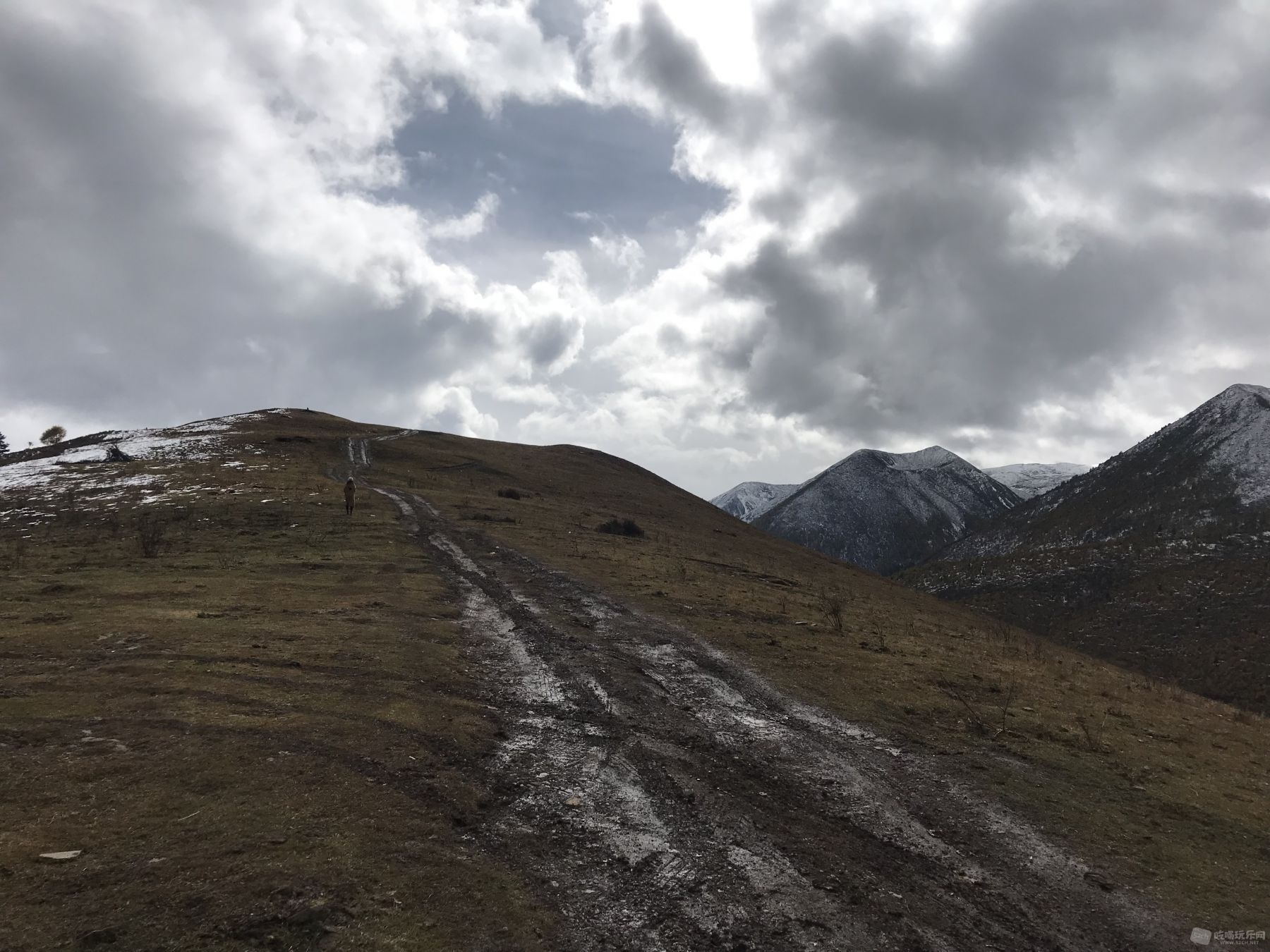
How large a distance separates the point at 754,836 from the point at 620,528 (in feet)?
122

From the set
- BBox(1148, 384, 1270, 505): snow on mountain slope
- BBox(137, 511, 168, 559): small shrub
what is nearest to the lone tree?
BBox(137, 511, 168, 559): small shrub

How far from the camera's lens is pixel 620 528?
45.8m

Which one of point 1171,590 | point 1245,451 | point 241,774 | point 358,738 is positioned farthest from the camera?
point 1245,451

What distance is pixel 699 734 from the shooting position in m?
11.9

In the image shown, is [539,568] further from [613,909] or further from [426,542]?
[613,909]

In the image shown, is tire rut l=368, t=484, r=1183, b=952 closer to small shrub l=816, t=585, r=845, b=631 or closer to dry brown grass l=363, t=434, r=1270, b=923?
dry brown grass l=363, t=434, r=1270, b=923

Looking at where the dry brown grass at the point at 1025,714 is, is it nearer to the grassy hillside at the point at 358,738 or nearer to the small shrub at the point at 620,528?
the grassy hillside at the point at 358,738

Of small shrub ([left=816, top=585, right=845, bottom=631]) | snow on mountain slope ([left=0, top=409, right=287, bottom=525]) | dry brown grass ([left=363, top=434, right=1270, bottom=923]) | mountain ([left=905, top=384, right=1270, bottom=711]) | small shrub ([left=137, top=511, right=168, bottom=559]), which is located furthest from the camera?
mountain ([left=905, top=384, right=1270, bottom=711])

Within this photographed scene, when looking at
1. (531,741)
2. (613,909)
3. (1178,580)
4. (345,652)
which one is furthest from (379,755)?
(1178,580)

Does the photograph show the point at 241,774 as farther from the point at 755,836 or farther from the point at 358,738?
the point at 755,836

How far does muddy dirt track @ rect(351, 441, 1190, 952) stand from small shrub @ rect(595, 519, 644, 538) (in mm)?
30059

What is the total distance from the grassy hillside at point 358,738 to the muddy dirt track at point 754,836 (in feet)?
2.33

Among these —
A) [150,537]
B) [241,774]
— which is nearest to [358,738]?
[241,774]

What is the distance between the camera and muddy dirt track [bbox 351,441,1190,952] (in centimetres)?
691
